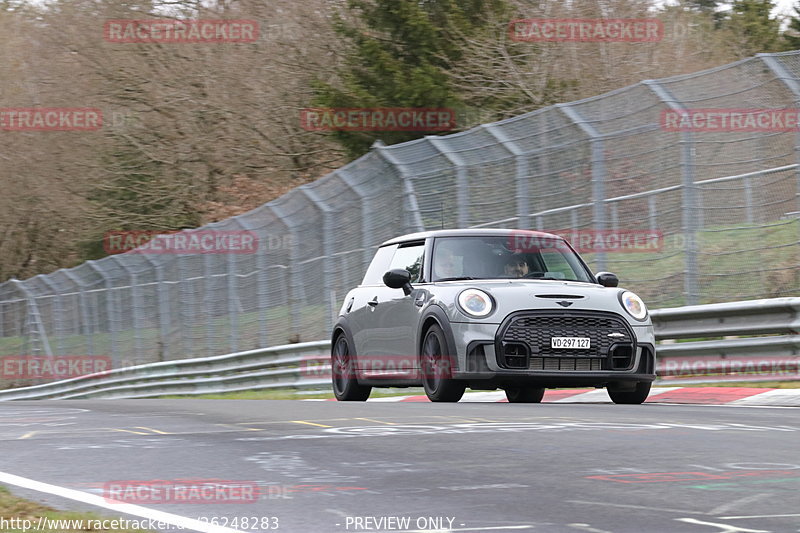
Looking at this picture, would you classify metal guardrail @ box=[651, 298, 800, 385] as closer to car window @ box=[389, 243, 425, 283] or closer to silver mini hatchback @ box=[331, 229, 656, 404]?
silver mini hatchback @ box=[331, 229, 656, 404]

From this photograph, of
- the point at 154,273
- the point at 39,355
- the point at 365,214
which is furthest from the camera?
the point at 39,355

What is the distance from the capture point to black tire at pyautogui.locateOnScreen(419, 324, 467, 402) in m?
11.4

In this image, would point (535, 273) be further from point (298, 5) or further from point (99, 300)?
point (298, 5)

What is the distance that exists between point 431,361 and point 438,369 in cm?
20

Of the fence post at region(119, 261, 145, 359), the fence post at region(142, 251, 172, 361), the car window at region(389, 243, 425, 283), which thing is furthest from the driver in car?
the fence post at region(119, 261, 145, 359)

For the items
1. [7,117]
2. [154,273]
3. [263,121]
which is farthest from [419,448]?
[7,117]

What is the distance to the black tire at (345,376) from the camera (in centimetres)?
1375

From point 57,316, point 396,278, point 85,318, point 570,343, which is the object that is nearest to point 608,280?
point 570,343

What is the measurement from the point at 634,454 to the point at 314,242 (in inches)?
545

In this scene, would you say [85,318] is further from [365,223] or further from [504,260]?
[504,260]

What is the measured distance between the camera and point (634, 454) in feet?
22.8

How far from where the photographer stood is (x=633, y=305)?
11.5 m

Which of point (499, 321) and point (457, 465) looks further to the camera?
point (499, 321)

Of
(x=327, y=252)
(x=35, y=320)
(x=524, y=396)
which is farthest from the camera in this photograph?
(x=35, y=320)
